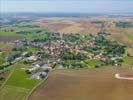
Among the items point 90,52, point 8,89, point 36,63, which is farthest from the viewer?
point 90,52

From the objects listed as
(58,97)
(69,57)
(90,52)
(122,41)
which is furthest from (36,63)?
(122,41)

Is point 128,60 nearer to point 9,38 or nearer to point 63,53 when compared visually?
point 63,53

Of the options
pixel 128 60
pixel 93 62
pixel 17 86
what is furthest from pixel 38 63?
pixel 128 60

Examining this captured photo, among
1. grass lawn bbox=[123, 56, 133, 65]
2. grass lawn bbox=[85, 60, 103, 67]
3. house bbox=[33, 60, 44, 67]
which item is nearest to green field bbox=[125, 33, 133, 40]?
grass lawn bbox=[123, 56, 133, 65]

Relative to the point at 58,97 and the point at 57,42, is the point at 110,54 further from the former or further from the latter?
the point at 58,97

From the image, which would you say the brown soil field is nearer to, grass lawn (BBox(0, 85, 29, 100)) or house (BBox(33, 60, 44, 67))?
house (BBox(33, 60, 44, 67))

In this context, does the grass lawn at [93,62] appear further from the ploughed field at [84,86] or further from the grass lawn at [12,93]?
the grass lawn at [12,93]
